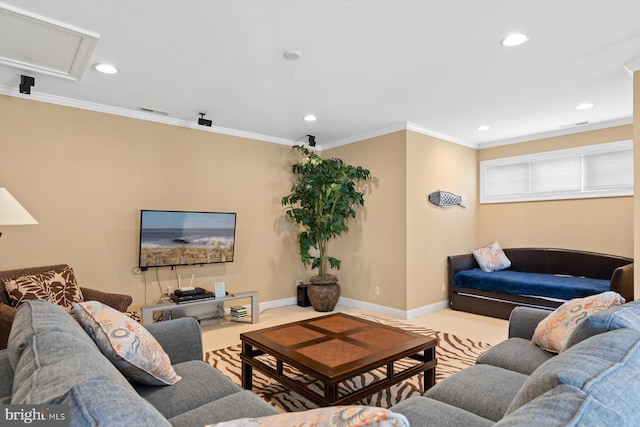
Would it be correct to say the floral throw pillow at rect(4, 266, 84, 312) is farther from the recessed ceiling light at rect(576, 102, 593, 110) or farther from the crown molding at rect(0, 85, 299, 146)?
the recessed ceiling light at rect(576, 102, 593, 110)

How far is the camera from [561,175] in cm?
512

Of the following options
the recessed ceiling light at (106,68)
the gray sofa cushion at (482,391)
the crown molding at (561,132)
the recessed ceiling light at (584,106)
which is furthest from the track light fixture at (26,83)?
the crown molding at (561,132)

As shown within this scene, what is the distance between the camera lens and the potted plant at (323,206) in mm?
5047

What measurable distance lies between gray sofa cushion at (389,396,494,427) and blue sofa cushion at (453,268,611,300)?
11.3ft

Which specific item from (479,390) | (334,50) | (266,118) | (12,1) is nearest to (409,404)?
(479,390)

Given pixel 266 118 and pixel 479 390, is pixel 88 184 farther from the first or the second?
pixel 479 390

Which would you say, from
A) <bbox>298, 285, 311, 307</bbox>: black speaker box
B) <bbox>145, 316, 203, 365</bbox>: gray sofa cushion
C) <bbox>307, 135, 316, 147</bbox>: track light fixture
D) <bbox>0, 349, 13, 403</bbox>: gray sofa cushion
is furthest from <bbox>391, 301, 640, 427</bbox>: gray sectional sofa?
<bbox>307, 135, 316, 147</bbox>: track light fixture

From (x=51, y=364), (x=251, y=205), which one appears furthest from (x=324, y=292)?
(x=51, y=364)

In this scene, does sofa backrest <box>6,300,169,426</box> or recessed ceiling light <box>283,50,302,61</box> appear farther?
recessed ceiling light <box>283,50,302,61</box>

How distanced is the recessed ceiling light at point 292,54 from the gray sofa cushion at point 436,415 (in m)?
2.46

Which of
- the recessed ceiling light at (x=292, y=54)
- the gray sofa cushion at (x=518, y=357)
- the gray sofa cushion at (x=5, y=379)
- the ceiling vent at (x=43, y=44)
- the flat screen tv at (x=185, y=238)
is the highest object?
the recessed ceiling light at (x=292, y=54)

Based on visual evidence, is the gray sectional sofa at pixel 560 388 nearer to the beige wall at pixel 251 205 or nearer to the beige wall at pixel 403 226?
the beige wall at pixel 251 205

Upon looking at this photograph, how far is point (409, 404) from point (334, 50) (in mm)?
2408

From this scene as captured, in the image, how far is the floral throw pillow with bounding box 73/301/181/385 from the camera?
1525 mm
